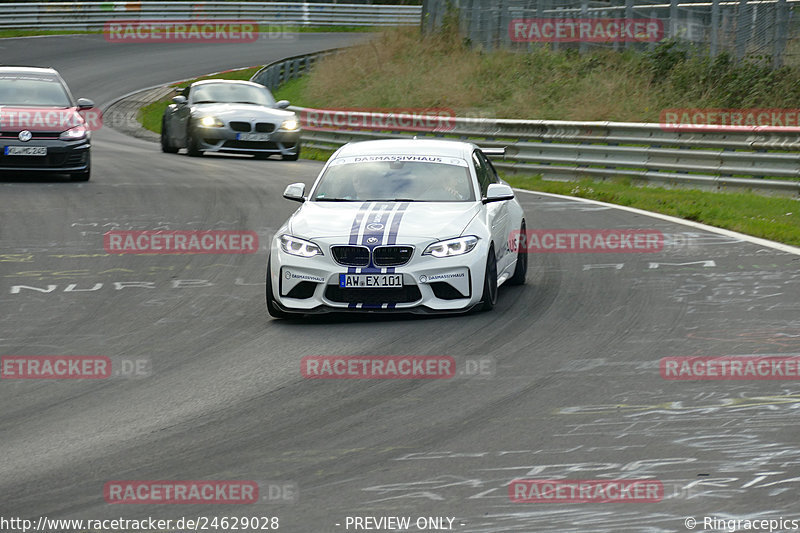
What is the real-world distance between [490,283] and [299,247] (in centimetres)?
153

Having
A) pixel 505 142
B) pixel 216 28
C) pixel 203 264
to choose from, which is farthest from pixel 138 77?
pixel 203 264

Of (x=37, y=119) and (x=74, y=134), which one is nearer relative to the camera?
(x=37, y=119)

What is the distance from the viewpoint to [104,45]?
51281 mm

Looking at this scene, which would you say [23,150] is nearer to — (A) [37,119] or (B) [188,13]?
(A) [37,119]

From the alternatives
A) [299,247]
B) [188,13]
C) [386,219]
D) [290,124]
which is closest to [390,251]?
[386,219]

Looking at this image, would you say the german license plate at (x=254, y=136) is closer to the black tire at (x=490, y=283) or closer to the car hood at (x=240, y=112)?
the car hood at (x=240, y=112)

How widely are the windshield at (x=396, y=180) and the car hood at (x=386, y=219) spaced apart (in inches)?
6.8

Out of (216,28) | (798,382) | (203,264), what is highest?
(798,382)

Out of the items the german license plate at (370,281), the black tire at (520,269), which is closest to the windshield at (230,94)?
the black tire at (520,269)

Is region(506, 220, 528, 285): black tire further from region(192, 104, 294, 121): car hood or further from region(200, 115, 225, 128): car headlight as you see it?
region(200, 115, 225, 128): car headlight

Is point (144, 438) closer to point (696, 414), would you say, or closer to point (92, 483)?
point (92, 483)

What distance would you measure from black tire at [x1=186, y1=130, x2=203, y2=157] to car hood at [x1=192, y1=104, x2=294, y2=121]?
48cm

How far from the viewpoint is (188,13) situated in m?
55.4

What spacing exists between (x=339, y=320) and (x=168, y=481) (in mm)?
4263
